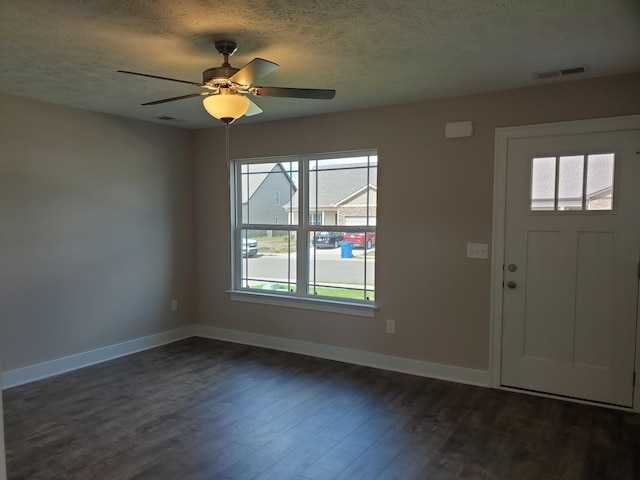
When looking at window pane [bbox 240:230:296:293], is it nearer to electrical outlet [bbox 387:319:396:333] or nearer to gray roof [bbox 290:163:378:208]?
gray roof [bbox 290:163:378:208]

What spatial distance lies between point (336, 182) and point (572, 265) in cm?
224

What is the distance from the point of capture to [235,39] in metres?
2.56

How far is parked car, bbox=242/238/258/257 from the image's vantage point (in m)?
5.23

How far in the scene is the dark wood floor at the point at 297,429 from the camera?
2.63m

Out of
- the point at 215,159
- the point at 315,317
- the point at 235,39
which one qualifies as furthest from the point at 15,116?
the point at 315,317

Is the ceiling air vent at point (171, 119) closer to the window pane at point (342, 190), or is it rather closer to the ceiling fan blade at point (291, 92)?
the window pane at point (342, 190)

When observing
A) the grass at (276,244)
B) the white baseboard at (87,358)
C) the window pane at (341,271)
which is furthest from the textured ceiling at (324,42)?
the white baseboard at (87,358)

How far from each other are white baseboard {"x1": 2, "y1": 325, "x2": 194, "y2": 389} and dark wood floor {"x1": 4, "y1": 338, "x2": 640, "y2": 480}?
11 cm

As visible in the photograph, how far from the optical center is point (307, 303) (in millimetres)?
4746

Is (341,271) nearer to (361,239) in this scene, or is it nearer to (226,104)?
(361,239)

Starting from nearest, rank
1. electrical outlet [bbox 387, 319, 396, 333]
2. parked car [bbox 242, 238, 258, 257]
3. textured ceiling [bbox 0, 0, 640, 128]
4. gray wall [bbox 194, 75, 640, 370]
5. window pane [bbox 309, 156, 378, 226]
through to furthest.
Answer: textured ceiling [bbox 0, 0, 640, 128] < gray wall [bbox 194, 75, 640, 370] < electrical outlet [bbox 387, 319, 396, 333] < window pane [bbox 309, 156, 378, 226] < parked car [bbox 242, 238, 258, 257]

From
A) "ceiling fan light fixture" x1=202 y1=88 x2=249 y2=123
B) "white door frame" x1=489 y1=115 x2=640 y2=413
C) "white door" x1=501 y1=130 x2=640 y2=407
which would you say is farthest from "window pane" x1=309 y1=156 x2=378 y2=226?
"ceiling fan light fixture" x1=202 y1=88 x2=249 y2=123

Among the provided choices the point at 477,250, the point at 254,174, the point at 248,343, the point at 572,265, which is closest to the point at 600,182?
the point at 572,265

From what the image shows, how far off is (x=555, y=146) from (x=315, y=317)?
2681 mm
